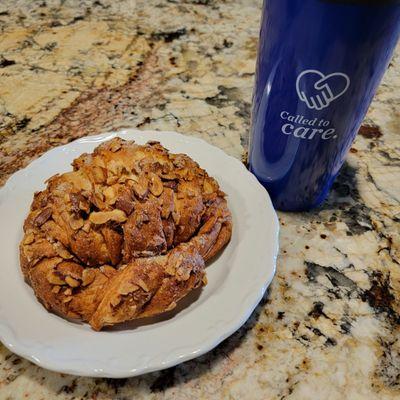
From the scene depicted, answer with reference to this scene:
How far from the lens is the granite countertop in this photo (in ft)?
2.05

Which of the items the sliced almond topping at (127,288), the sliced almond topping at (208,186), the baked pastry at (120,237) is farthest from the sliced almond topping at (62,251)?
the sliced almond topping at (208,186)

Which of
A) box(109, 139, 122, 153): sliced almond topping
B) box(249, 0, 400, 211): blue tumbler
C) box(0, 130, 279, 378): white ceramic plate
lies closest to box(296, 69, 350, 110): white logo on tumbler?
box(249, 0, 400, 211): blue tumbler

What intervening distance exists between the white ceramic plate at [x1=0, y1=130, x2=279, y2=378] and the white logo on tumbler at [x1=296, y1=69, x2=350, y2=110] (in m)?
0.20

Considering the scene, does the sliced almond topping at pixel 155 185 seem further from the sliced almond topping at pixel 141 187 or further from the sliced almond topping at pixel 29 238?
the sliced almond topping at pixel 29 238

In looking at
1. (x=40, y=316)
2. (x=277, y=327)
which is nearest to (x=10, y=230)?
(x=40, y=316)

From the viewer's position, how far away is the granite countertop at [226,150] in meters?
0.63

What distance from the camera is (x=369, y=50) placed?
2.00 feet

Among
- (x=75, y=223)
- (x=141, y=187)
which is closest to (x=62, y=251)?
(x=75, y=223)

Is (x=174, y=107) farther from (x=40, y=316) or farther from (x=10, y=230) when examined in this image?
(x=40, y=316)

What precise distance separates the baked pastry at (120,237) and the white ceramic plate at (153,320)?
3cm

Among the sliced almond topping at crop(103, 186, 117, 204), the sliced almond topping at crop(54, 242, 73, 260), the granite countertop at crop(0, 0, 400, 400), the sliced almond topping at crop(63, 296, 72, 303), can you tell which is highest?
the sliced almond topping at crop(103, 186, 117, 204)

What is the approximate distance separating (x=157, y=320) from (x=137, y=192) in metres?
0.20

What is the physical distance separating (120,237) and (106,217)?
37 millimetres

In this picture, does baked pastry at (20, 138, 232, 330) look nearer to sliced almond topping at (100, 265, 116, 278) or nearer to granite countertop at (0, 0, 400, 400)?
sliced almond topping at (100, 265, 116, 278)
